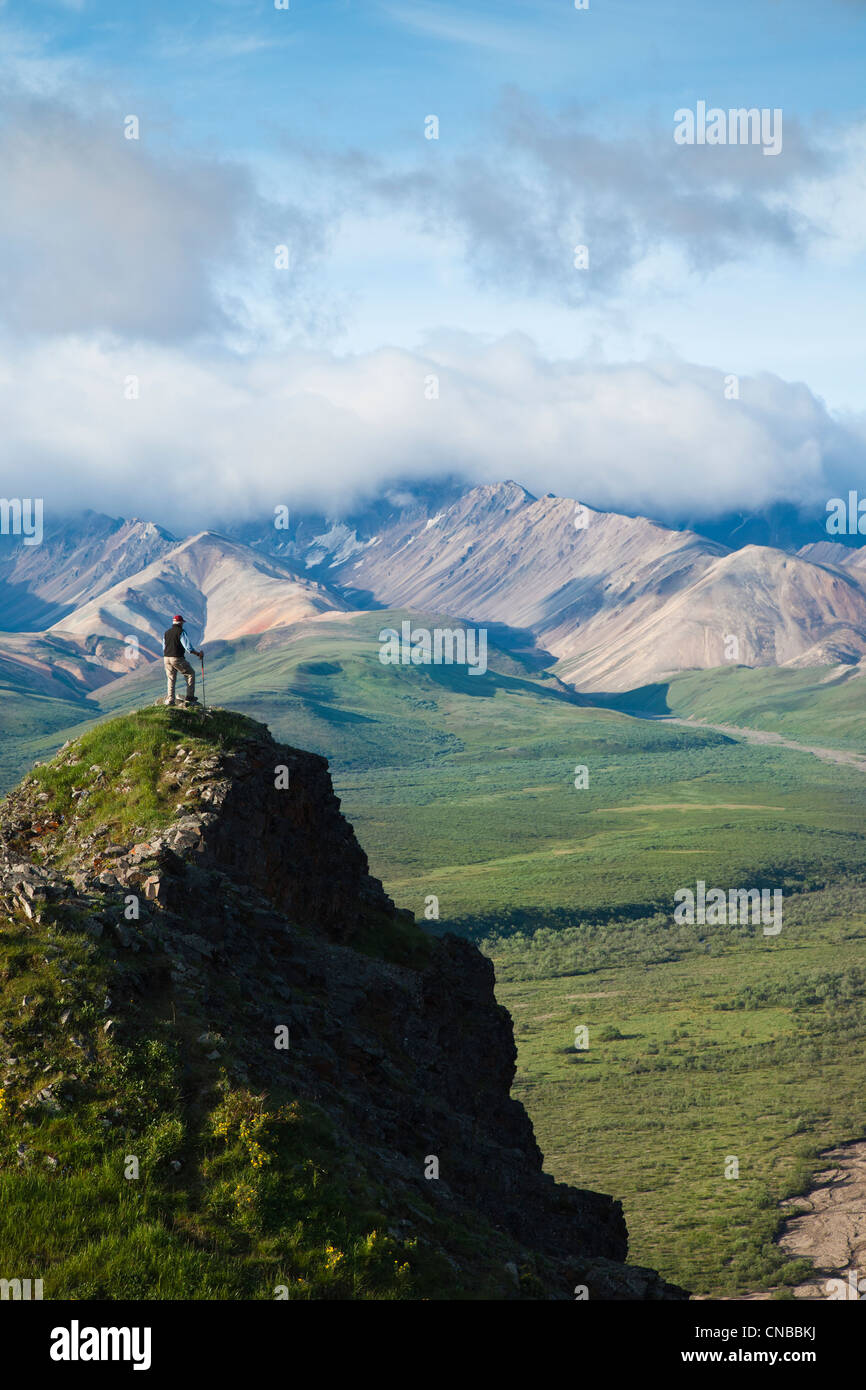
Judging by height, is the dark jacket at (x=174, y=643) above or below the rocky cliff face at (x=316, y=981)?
above

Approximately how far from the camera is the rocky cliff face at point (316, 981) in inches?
718

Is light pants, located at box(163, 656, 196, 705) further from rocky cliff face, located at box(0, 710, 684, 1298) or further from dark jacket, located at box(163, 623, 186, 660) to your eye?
rocky cliff face, located at box(0, 710, 684, 1298)

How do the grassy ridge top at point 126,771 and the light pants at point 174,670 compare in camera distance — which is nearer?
the grassy ridge top at point 126,771

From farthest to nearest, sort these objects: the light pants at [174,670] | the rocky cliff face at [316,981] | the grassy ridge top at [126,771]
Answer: the light pants at [174,670] < the grassy ridge top at [126,771] < the rocky cliff face at [316,981]

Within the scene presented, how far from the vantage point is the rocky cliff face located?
18234 millimetres

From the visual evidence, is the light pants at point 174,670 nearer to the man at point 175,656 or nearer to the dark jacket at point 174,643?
the man at point 175,656

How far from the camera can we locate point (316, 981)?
82.9 feet

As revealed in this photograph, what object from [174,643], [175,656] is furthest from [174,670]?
[174,643]

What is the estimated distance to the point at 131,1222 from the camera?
1411 centimetres

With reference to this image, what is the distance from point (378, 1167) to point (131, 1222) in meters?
4.94

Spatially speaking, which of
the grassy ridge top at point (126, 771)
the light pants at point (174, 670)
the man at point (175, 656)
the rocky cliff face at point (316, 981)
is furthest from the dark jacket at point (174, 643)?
the rocky cliff face at point (316, 981)

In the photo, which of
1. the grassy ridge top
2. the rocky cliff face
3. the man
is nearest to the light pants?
the man

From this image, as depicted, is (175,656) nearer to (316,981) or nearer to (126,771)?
(126,771)
